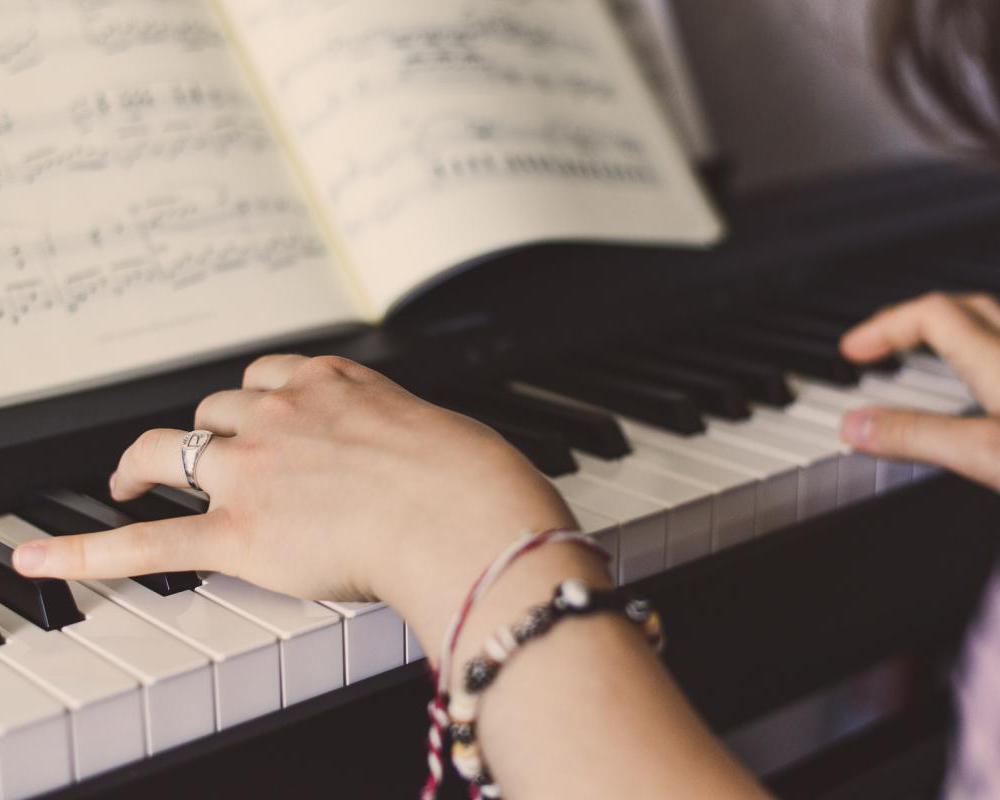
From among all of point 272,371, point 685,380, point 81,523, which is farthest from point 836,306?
point 81,523

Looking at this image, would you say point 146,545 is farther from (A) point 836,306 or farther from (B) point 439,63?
(A) point 836,306

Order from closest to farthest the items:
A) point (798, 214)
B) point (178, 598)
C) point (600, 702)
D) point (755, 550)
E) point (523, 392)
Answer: point (600, 702) < point (178, 598) < point (755, 550) < point (523, 392) < point (798, 214)

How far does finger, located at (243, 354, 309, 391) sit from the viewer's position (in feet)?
2.63

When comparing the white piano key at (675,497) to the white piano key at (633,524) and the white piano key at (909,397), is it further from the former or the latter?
the white piano key at (909,397)

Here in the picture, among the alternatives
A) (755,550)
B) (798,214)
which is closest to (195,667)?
(755,550)

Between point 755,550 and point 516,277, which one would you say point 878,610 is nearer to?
point 755,550

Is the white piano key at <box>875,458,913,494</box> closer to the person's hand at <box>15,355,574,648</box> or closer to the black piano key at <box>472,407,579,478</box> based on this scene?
the black piano key at <box>472,407,579,478</box>

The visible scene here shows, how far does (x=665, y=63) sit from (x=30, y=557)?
1.09 meters

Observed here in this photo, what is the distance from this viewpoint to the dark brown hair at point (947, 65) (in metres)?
1.63

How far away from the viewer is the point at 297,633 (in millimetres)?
680

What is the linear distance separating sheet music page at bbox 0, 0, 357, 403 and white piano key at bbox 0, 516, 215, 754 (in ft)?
0.78

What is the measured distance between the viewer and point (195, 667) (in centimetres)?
65

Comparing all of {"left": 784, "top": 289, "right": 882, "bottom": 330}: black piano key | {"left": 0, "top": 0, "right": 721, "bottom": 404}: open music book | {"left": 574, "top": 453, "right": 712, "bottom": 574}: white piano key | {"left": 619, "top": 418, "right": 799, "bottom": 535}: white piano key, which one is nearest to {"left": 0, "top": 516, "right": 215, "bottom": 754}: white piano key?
{"left": 0, "top": 0, "right": 721, "bottom": 404}: open music book

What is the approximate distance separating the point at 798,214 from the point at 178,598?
99 centimetres
